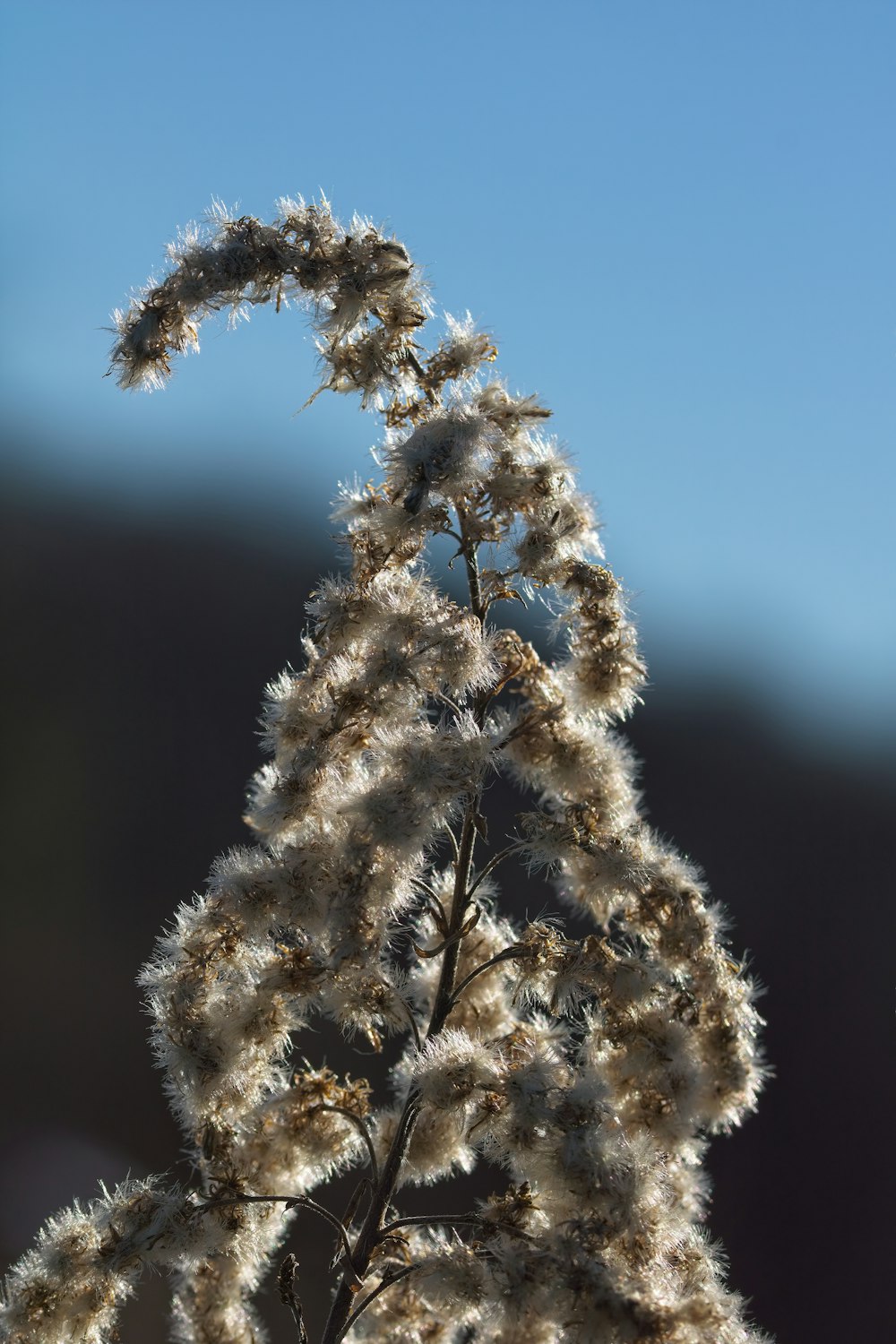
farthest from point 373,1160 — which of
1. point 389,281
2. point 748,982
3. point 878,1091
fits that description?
point 878,1091

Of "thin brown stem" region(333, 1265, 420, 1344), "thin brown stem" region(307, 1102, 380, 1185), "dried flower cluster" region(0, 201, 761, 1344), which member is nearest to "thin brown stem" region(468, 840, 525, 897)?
"dried flower cluster" region(0, 201, 761, 1344)

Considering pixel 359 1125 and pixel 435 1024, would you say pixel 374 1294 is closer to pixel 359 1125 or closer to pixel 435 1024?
pixel 359 1125

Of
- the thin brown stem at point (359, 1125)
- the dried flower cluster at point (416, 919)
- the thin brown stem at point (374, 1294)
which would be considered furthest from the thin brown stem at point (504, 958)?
the thin brown stem at point (374, 1294)

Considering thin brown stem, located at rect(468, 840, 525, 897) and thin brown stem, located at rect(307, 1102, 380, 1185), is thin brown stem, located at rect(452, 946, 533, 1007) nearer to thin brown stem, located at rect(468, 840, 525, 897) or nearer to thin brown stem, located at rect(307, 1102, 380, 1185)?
thin brown stem, located at rect(468, 840, 525, 897)

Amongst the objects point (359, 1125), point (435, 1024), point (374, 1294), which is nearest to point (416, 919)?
point (435, 1024)

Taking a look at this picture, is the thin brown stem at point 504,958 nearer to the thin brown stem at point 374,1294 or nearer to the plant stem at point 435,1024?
the plant stem at point 435,1024

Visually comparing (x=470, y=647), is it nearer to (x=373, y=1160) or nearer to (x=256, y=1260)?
(x=373, y=1160)

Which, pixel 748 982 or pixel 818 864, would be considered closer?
pixel 748 982

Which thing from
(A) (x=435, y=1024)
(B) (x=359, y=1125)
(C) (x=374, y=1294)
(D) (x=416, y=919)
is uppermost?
(D) (x=416, y=919)
